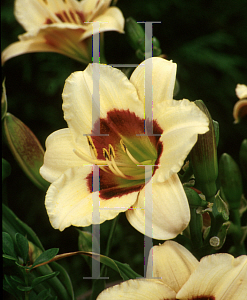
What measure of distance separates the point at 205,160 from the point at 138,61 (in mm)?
213

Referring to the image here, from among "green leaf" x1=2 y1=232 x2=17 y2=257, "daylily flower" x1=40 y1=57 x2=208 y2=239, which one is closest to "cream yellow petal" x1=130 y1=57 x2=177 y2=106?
"daylily flower" x1=40 y1=57 x2=208 y2=239

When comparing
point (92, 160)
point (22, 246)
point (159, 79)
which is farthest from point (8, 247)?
point (159, 79)

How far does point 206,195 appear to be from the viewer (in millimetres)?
310

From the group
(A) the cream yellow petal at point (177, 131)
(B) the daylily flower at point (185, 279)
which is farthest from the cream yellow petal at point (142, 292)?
(A) the cream yellow petal at point (177, 131)

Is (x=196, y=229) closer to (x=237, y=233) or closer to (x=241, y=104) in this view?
(x=237, y=233)

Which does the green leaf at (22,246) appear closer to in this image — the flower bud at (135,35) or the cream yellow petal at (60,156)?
the cream yellow petal at (60,156)

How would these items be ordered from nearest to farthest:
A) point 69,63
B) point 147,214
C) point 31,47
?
1. point 147,214
2. point 31,47
3. point 69,63

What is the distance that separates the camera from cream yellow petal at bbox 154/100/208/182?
0.26 meters

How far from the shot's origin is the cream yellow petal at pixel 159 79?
0.96 ft

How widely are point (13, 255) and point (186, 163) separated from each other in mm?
209

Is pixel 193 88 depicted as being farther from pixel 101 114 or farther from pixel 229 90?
pixel 101 114

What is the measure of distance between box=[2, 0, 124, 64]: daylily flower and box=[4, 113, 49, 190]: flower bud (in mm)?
109

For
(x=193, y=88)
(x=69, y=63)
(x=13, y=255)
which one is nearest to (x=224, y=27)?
(x=193, y=88)

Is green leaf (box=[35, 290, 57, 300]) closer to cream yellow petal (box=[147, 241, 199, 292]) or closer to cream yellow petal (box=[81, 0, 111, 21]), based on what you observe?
cream yellow petal (box=[147, 241, 199, 292])
